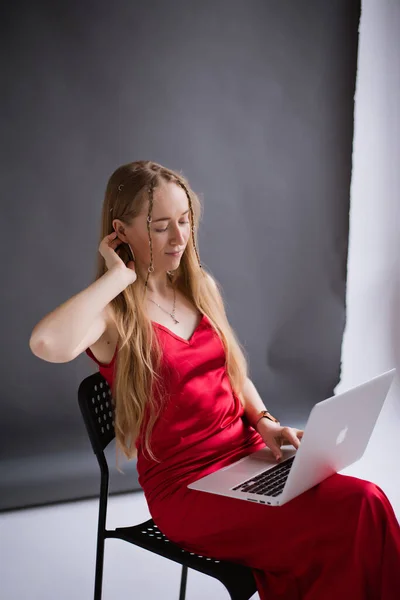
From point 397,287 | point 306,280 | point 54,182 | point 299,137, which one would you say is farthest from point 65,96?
point 397,287

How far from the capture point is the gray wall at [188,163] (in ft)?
9.66

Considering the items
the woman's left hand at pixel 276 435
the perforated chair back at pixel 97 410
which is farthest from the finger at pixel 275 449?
the perforated chair back at pixel 97 410

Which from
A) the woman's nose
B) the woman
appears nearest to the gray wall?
the woman

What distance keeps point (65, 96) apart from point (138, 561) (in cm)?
183

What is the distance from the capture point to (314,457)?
4.63 ft

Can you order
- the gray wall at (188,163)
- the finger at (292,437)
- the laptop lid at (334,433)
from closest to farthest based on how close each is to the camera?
the laptop lid at (334,433) < the finger at (292,437) < the gray wall at (188,163)

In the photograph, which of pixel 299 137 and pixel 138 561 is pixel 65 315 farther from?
pixel 299 137

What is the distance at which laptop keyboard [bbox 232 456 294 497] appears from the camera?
1.52 meters

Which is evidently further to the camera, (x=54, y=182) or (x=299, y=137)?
(x=299, y=137)

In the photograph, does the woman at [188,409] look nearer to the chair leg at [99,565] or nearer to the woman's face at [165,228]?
the woman's face at [165,228]

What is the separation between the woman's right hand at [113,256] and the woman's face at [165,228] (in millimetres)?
37

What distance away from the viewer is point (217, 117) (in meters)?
3.33

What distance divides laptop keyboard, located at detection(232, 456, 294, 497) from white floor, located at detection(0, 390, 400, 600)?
86 centimetres

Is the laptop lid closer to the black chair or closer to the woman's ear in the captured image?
the black chair
